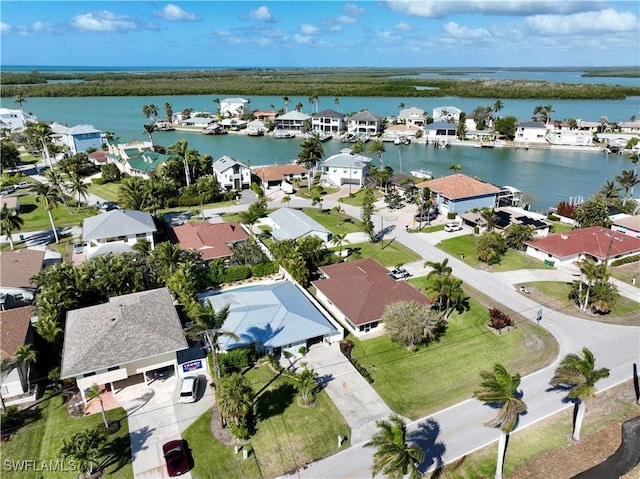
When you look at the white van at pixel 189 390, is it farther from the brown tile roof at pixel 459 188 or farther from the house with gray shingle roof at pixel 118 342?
the brown tile roof at pixel 459 188

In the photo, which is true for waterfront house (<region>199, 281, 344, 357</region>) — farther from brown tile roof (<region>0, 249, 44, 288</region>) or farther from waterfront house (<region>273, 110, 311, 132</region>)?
waterfront house (<region>273, 110, 311, 132</region>)

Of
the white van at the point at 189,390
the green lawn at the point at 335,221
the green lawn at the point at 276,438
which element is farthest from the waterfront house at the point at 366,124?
the white van at the point at 189,390

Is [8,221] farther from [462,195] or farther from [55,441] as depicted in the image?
[462,195]

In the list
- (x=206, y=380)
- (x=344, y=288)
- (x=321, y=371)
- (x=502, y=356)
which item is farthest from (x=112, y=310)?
(x=502, y=356)

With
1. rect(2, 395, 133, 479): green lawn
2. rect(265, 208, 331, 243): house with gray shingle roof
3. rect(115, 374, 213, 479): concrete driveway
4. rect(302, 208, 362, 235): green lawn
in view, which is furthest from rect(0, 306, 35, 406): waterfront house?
rect(302, 208, 362, 235): green lawn

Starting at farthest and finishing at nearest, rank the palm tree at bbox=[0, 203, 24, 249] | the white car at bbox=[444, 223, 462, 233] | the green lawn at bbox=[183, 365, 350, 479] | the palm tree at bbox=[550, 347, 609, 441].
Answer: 1. the white car at bbox=[444, 223, 462, 233]
2. the palm tree at bbox=[0, 203, 24, 249]
3. the green lawn at bbox=[183, 365, 350, 479]
4. the palm tree at bbox=[550, 347, 609, 441]
